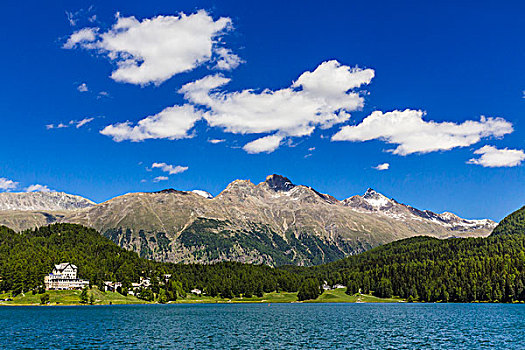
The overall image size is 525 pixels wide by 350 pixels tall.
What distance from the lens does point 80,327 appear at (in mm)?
133500

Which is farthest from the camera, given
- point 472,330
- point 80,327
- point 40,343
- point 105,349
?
point 80,327

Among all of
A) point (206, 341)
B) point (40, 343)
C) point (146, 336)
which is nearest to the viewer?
point (40, 343)

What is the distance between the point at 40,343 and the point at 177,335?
106 ft

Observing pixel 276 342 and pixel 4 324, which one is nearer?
pixel 276 342

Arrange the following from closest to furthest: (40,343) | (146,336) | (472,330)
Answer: (40,343) → (146,336) → (472,330)

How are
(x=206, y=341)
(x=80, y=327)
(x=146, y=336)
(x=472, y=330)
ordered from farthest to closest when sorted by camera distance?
(x=80, y=327) < (x=472, y=330) < (x=146, y=336) < (x=206, y=341)

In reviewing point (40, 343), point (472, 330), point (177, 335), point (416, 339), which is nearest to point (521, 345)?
point (416, 339)

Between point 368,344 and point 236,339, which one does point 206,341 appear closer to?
point 236,339

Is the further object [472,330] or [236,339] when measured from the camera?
[472,330]

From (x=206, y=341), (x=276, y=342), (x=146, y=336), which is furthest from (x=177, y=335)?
(x=276, y=342)

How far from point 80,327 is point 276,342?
63.1 meters

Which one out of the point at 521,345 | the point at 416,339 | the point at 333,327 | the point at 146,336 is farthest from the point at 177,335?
the point at 521,345

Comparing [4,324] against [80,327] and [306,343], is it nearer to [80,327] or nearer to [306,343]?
[80,327]

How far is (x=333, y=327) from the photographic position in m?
137
